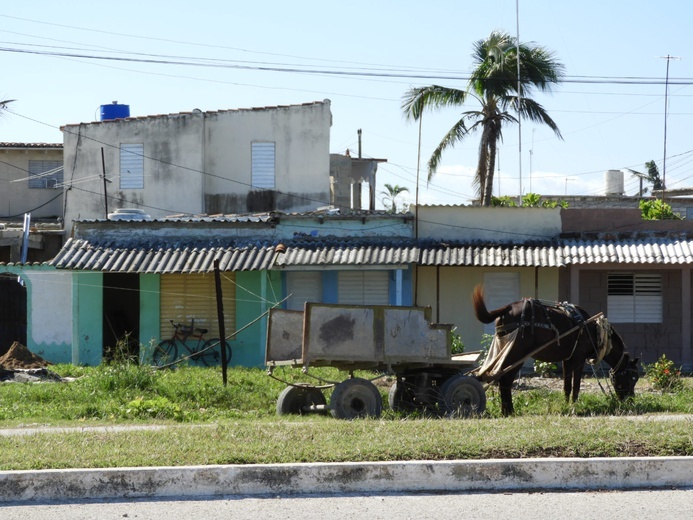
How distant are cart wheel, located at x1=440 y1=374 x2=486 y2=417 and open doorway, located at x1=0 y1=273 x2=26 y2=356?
14.1 m

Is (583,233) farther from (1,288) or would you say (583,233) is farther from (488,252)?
(1,288)

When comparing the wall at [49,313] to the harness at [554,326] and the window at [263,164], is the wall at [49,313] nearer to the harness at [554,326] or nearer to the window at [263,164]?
the window at [263,164]

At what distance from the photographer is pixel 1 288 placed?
23969 mm

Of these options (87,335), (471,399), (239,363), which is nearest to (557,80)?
(239,363)

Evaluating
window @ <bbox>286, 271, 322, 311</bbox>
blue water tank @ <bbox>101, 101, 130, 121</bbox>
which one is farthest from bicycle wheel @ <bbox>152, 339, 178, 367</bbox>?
blue water tank @ <bbox>101, 101, 130, 121</bbox>

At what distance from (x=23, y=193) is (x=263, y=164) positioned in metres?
10.3

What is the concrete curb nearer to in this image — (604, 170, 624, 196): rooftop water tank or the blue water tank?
the blue water tank

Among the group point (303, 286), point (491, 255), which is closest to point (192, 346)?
point (303, 286)

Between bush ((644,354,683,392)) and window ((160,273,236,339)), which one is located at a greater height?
window ((160,273,236,339))

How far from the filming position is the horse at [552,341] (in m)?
13.6

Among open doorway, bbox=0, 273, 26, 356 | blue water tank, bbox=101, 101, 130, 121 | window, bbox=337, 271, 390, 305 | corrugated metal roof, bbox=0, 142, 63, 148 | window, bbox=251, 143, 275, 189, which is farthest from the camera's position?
corrugated metal roof, bbox=0, 142, 63, 148

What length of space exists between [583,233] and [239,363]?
846 cm

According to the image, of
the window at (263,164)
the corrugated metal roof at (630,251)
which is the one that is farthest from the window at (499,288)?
the window at (263,164)

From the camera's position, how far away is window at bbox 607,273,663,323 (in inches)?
917
